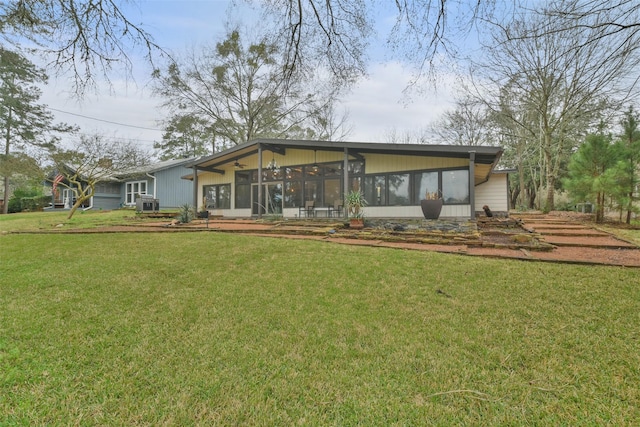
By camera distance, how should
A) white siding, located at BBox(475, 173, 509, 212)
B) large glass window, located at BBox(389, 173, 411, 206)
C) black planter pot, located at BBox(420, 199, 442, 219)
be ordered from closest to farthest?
1. black planter pot, located at BBox(420, 199, 442, 219)
2. large glass window, located at BBox(389, 173, 411, 206)
3. white siding, located at BBox(475, 173, 509, 212)

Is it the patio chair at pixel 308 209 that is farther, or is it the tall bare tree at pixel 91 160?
the tall bare tree at pixel 91 160

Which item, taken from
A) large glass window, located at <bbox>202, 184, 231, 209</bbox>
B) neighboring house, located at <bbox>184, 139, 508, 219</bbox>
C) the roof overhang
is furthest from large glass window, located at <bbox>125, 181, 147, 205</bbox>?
the roof overhang

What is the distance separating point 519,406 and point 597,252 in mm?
5291

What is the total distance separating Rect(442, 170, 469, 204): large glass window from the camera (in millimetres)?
10000

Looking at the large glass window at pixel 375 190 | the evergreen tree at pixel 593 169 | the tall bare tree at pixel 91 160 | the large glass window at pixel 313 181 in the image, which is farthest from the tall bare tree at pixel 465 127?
the tall bare tree at pixel 91 160

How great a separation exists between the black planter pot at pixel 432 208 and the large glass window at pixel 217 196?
9932 mm

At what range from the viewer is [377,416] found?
1719mm

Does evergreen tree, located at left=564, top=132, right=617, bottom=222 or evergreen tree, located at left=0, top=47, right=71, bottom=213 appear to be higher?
evergreen tree, located at left=0, top=47, right=71, bottom=213

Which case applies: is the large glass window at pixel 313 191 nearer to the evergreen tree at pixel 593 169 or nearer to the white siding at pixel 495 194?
the white siding at pixel 495 194

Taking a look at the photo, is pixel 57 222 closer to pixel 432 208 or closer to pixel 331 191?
pixel 331 191

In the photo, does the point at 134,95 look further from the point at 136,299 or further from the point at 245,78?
the point at 245,78

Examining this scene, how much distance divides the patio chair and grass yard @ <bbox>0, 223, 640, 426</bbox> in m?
7.87

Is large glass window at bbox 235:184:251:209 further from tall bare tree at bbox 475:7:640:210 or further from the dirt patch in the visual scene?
tall bare tree at bbox 475:7:640:210

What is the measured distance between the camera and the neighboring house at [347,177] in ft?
33.2
